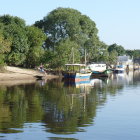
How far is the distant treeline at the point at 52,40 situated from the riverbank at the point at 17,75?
2035 millimetres

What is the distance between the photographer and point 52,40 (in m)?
101

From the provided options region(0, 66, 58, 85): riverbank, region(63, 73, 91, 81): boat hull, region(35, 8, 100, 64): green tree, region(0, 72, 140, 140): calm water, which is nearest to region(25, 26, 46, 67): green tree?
region(0, 66, 58, 85): riverbank

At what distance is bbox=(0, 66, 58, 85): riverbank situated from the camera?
227ft

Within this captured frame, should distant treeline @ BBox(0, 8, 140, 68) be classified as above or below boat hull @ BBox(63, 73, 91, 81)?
above

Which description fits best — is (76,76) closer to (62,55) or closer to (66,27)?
(62,55)

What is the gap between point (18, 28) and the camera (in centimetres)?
7894

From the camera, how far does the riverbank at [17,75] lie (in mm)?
69069

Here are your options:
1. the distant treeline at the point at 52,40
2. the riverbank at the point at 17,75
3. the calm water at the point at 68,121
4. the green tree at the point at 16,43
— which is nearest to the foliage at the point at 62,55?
the distant treeline at the point at 52,40

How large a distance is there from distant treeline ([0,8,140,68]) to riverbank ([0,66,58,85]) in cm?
203

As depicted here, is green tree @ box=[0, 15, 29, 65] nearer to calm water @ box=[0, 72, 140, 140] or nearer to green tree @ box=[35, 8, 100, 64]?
green tree @ box=[35, 8, 100, 64]

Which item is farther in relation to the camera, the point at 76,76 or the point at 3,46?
the point at 76,76

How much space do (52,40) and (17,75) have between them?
29420mm

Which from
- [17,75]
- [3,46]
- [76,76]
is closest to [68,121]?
[76,76]

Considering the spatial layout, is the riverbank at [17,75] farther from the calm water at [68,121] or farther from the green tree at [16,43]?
the calm water at [68,121]
